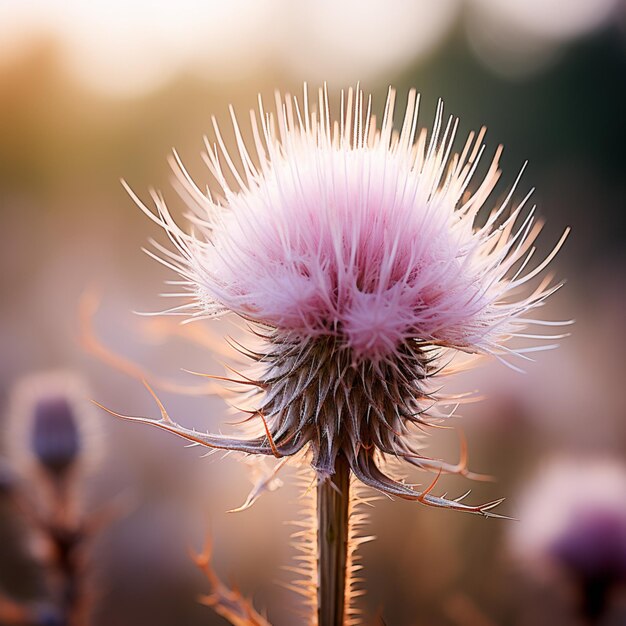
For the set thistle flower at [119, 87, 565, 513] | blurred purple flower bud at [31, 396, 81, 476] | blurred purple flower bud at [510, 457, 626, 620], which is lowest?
blurred purple flower bud at [510, 457, 626, 620]

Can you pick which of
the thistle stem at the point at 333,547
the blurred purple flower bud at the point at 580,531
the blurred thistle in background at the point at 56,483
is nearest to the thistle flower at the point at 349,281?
the thistle stem at the point at 333,547

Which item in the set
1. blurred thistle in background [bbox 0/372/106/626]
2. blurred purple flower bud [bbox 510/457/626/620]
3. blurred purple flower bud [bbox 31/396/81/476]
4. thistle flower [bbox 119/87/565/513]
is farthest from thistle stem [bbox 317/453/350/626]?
blurred purple flower bud [bbox 31/396/81/476]

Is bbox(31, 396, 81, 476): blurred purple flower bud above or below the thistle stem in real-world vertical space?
above

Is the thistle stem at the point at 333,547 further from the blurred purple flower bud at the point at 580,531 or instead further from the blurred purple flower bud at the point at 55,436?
the blurred purple flower bud at the point at 55,436

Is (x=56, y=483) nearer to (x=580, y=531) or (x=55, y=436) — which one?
(x=55, y=436)

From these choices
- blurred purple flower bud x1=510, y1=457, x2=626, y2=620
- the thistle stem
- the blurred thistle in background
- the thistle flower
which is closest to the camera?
the thistle flower

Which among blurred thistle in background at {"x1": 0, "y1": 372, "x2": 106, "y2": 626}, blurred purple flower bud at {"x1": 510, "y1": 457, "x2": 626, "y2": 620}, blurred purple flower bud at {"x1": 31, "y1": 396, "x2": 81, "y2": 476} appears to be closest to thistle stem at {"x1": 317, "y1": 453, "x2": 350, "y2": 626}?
blurred thistle in background at {"x1": 0, "y1": 372, "x2": 106, "y2": 626}

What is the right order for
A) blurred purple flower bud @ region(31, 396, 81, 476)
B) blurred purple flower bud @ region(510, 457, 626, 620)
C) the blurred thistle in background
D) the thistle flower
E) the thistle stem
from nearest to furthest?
the thistle flower, the thistle stem, the blurred thistle in background, blurred purple flower bud @ region(510, 457, 626, 620), blurred purple flower bud @ region(31, 396, 81, 476)

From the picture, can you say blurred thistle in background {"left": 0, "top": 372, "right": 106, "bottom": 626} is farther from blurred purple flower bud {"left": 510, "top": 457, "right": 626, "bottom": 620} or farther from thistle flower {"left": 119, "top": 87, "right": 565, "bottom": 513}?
blurred purple flower bud {"left": 510, "top": 457, "right": 626, "bottom": 620}

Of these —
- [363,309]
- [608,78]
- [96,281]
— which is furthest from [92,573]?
[608,78]

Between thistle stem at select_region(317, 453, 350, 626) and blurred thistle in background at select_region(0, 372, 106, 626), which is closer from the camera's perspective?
thistle stem at select_region(317, 453, 350, 626)
